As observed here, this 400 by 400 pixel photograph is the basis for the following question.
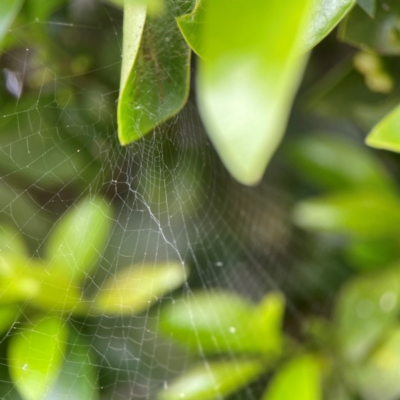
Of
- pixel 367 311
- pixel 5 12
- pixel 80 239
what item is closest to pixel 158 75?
pixel 5 12

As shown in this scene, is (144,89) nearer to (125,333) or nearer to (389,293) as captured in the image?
(125,333)

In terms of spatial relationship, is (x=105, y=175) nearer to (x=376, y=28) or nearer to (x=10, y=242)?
(x=10, y=242)

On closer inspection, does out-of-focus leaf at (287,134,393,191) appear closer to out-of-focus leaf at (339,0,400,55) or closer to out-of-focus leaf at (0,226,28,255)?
out-of-focus leaf at (339,0,400,55)

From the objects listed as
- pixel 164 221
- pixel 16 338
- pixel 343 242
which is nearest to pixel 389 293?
pixel 343 242

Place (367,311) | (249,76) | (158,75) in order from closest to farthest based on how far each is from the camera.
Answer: (249,76) < (158,75) < (367,311)

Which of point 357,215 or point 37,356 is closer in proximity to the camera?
point 37,356
